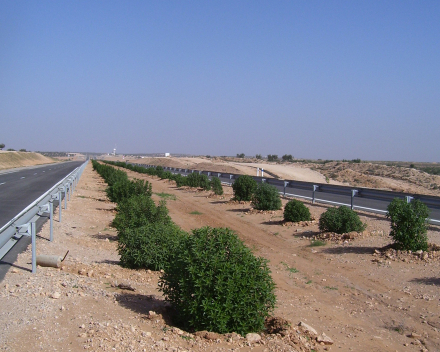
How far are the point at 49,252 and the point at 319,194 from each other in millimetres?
16953

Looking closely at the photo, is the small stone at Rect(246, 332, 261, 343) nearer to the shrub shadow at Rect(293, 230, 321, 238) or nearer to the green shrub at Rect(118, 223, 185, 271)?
the green shrub at Rect(118, 223, 185, 271)

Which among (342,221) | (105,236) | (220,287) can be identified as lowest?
(105,236)

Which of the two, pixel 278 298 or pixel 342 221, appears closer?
pixel 278 298

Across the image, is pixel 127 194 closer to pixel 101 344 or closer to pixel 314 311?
pixel 314 311

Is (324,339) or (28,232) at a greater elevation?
(28,232)

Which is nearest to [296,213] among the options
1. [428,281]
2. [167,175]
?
[428,281]

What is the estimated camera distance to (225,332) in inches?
195

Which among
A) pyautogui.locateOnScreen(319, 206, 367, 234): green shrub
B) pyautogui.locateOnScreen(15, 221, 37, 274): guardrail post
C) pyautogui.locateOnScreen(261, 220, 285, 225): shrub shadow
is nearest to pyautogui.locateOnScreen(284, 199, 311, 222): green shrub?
pyautogui.locateOnScreen(261, 220, 285, 225): shrub shadow

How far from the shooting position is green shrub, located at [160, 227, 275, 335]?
4.89m

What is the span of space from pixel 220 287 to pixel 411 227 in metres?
5.79

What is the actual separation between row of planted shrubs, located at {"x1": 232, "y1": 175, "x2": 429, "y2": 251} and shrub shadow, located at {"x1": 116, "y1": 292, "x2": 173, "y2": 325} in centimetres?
551

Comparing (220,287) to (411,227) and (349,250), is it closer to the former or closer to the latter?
(411,227)

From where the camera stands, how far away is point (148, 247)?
7.96 m

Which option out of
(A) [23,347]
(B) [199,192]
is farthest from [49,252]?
(B) [199,192]
